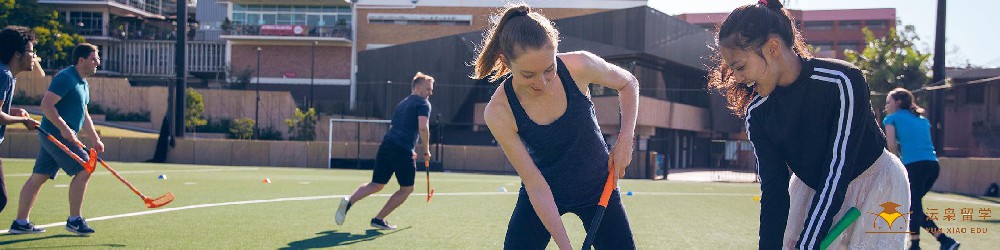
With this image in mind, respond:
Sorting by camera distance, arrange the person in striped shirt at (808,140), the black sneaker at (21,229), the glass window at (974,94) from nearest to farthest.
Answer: the person in striped shirt at (808,140)
the black sneaker at (21,229)
the glass window at (974,94)

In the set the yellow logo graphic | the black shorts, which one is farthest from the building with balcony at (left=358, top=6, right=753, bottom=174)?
the yellow logo graphic

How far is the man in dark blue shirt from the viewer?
21.9ft

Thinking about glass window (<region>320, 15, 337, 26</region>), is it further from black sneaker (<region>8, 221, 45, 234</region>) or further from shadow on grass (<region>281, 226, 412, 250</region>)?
black sneaker (<region>8, 221, 45, 234</region>)

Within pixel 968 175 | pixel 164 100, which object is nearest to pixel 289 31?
pixel 164 100

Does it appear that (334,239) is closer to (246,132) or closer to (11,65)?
(11,65)

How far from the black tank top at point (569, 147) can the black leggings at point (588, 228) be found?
0.09m

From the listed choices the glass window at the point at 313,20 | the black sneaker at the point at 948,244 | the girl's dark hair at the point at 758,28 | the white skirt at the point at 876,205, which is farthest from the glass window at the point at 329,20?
the white skirt at the point at 876,205

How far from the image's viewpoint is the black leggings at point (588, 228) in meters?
3.85

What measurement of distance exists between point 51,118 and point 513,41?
219 inches

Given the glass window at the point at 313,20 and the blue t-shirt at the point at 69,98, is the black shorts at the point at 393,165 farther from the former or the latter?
the glass window at the point at 313,20

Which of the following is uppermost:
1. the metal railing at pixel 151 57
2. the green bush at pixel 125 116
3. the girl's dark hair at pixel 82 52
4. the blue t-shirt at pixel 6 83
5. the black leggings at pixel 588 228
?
the metal railing at pixel 151 57

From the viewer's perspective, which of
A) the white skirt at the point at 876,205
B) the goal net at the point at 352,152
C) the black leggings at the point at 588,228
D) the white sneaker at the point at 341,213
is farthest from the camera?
the goal net at the point at 352,152

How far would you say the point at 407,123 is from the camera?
30.7ft

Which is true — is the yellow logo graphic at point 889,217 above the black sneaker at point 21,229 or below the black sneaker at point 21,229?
above
